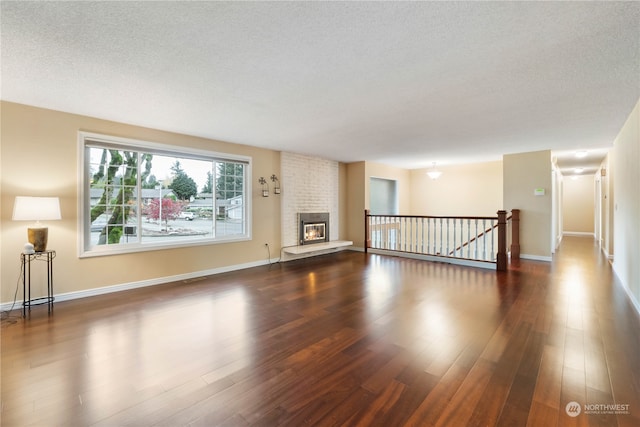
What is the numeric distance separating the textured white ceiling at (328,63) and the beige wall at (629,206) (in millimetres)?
298

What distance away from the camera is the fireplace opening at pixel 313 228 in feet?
22.4

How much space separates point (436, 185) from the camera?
9.18 m

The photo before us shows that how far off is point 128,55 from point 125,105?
4.54ft

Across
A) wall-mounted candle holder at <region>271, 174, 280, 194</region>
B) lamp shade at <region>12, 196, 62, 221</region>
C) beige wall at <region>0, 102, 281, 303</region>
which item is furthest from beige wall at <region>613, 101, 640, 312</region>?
lamp shade at <region>12, 196, 62, 221</region>

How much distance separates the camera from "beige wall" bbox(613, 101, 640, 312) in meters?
3.39

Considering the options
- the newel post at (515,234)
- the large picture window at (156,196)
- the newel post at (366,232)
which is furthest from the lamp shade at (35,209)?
the newel post at (515,234)

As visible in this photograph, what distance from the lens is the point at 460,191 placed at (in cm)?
873

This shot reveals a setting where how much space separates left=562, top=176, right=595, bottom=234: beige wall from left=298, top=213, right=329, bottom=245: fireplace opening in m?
10.3

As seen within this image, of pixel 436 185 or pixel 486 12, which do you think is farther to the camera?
pixel 436 185

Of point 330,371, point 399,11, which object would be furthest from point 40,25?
point 330,371

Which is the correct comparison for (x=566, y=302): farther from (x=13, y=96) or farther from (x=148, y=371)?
(x=13, y=96)

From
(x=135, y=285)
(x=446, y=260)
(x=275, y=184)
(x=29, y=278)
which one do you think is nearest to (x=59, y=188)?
(x=29, y=278)

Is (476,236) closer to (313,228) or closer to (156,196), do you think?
(313,228)

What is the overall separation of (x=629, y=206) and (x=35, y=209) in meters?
7.53
